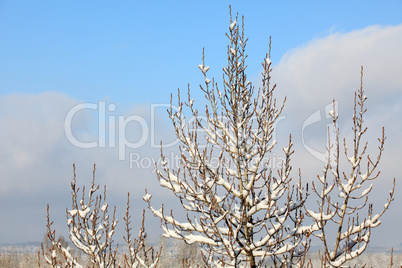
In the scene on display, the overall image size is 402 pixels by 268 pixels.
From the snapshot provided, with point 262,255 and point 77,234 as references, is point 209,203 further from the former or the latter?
point 77,234

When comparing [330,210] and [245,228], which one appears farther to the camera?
[245,228]

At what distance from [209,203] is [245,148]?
51.5 inches

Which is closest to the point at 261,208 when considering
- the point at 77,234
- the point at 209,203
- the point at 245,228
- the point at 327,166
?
the point at 245,228

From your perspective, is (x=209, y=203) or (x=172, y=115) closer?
(x=209, y=203)

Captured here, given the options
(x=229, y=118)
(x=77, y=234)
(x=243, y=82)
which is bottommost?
(x=77, y=234)

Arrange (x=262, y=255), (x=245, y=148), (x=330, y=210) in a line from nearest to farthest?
(x=330, y=210) → (x=262, y=255) → (x=245, y=148)

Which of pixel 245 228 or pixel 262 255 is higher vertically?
pixel 245 228

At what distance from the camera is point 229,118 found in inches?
301

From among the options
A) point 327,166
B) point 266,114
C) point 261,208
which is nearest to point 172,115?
point 266,114

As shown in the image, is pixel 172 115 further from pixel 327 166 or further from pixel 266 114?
pixel 327 166

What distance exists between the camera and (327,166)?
6.56 m

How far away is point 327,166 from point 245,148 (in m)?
1.60

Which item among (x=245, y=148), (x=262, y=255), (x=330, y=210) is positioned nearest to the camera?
(x=330, y=210)

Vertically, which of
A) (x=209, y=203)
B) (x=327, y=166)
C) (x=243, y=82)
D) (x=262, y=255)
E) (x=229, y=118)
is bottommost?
Result: (x=262, y=255)
